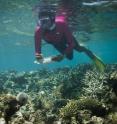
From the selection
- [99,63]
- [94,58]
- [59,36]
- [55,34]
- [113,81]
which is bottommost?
[99,63]

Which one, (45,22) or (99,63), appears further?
(99,63)

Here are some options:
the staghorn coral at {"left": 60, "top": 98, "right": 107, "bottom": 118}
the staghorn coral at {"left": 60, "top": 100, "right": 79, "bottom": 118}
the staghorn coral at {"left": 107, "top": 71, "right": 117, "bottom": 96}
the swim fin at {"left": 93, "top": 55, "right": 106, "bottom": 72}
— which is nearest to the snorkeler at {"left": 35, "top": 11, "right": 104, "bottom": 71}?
the swim fin at {"left": 93, "top": 55, "right": 106, "bottom": 72}

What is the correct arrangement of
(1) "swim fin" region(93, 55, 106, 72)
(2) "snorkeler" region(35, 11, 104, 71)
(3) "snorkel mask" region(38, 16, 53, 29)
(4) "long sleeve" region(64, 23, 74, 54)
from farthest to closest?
(1) "swim fin" region(93, 55, 106, 72) → (3) "snorkel mask" region(38, 16, 53, 29) → (2) "snorkeler" region(35, 11, 104, 71) → (4) "long sleeve" region(64, 23, 74, 54)

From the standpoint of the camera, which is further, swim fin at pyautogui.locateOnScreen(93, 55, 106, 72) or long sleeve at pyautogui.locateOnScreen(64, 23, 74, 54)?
swim fin at pyautogui.locateOnScreen(93, 55, 106, 72)

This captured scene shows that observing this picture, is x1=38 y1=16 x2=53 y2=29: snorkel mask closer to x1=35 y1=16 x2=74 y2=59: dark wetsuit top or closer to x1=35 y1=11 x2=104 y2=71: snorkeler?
x1=35 y1=11 x2=104 y2=71: snorkeler

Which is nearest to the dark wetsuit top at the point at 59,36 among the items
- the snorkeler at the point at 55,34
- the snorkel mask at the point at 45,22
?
the snorkeler at the point at 55,34

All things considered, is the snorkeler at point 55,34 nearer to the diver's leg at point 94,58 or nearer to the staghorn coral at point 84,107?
the diver's leg at point 94,58

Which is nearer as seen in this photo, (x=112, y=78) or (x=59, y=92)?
(x=112, y=78)

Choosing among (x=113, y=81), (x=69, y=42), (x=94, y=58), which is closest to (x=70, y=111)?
(x=113, y=81)

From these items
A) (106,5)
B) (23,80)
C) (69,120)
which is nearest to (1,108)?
(69,120)

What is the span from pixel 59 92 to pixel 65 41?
3178 millimetres

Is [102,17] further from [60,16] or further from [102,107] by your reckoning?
[102,107]

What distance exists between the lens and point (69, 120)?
315 inches

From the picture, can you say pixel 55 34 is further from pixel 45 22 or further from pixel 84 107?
pixel 84 107
